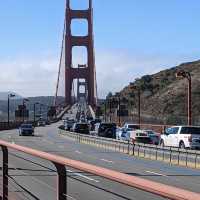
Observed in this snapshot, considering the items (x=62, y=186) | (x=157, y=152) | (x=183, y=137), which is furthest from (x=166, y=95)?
(x=62, y=186)

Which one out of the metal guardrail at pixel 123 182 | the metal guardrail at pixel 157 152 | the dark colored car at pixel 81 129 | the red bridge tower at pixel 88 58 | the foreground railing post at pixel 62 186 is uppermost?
the red bridge tower at pixel 88 58

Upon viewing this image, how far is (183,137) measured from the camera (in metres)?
40.5

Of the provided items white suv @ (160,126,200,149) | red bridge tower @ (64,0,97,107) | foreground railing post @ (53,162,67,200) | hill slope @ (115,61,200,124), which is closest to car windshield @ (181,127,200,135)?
white suv @ (160,126,200,149)

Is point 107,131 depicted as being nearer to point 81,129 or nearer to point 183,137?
point 81,129

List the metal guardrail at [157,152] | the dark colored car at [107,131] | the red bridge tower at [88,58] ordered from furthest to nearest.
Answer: the red bridge tower at [88,58]
the dark colored car at [107,131]
the metal guardrail at [157,152]

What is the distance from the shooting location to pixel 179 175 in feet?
79.7

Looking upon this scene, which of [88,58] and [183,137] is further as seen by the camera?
[88,58]

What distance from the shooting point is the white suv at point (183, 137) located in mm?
39688

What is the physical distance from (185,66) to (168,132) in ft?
355

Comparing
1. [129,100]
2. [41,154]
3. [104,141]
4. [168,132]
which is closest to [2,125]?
[129,100]

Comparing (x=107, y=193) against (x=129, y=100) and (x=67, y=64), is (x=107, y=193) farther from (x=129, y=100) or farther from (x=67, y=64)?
(x=67, y=64)

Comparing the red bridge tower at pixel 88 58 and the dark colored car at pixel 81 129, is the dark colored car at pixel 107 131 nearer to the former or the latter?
the dark colored car at pixel 81 129

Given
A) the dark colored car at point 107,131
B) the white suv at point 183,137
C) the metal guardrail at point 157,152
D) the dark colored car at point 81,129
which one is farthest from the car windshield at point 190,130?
the dark colored car at point 81,129

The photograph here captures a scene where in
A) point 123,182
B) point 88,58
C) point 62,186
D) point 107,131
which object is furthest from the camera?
point 88,58
